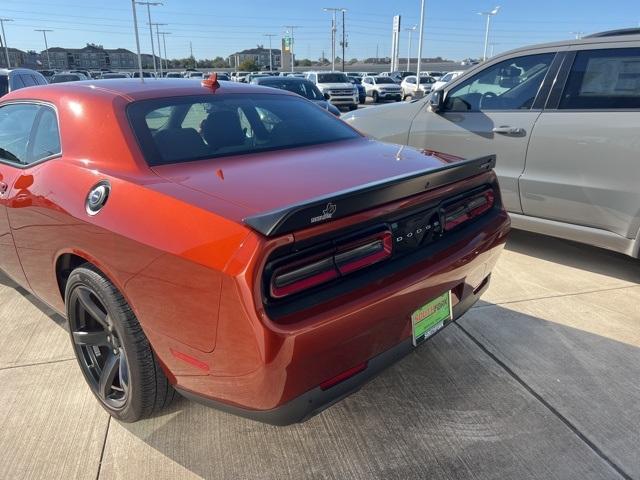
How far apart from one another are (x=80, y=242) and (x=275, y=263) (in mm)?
1056

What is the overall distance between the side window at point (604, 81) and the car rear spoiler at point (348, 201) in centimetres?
222

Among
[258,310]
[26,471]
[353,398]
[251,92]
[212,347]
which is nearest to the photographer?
[258,310]

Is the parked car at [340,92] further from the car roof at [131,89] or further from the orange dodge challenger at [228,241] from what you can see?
the orange dodge challenger at [228,241]

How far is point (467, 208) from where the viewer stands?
98.3 inches

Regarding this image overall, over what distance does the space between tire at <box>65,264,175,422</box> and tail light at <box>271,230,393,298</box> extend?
0.77 metres

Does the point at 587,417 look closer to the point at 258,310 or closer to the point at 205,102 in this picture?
the point at 258,310

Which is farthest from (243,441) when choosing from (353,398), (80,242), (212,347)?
(80,242)

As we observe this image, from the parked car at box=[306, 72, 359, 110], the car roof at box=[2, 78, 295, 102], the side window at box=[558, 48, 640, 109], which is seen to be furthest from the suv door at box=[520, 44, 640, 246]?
the parked car at box=[306, 72, 359, 110]

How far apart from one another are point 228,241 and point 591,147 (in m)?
3.27

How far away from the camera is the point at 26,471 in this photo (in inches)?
84.6

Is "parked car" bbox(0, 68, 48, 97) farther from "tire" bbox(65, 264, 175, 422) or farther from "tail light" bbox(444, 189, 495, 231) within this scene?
"tail light" bbox(444, 189, 495, 231)

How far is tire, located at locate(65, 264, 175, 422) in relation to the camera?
2.10 metres

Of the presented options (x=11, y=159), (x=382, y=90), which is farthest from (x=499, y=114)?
(x=382, y=90)

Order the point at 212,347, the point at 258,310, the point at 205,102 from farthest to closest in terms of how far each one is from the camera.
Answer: the point at 205,102 < the point at 212,347 < the point at 258,310
